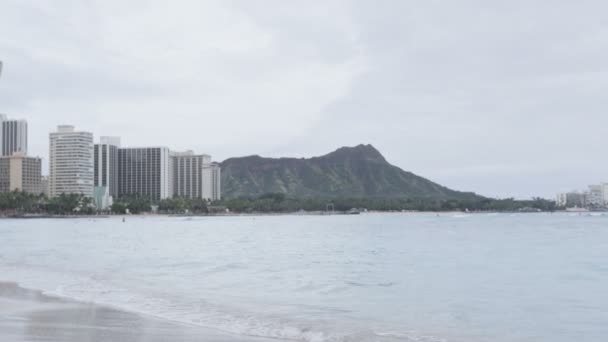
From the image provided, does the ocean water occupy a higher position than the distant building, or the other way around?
the distant building

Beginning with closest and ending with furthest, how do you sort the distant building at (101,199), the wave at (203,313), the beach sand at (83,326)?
the beach sand at (83,326) → the wave at (203,313) → the distant building at (101,199)

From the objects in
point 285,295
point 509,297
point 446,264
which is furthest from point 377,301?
point 446,264

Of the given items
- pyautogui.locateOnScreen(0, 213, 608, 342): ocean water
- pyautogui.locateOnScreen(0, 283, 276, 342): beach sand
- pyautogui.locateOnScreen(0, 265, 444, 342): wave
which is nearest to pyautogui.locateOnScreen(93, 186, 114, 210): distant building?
pyautogui.locateOnScreen(0, 213, 608, 342): ocean water

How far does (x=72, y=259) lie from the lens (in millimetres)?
35688

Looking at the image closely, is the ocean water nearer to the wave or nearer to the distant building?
the wave

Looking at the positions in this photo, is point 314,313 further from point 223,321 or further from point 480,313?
point 480,313

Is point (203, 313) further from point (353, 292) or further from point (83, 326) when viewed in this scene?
point (353, 292)

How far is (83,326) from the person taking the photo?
12.9 m

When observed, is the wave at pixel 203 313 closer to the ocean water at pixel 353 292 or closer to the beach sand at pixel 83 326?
the ocean water at pixel 353 292

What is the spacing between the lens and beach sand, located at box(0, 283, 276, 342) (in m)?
11.8

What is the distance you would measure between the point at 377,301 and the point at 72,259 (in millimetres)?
21445

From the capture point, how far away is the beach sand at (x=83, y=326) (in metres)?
11.8

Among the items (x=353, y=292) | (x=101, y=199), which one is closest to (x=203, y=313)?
(x=353, y=292)

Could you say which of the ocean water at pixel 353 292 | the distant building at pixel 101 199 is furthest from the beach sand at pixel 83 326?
the distant building at pixel 101 199
